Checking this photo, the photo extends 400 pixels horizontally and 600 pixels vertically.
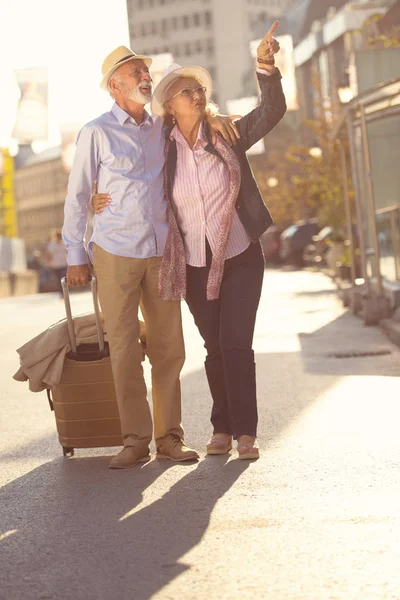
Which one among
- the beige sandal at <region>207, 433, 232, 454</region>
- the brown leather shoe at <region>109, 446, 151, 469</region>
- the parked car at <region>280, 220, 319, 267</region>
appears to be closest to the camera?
the brown leather shoe at <region>109, 446, 151, 469</region>

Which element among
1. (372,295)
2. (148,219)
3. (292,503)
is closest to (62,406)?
Result: (148,219)

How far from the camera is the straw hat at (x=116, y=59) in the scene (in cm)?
737

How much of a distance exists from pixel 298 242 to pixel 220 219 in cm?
4425

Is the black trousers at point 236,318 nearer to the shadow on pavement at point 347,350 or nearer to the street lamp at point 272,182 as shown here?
the shadow on pavement at point 347,350

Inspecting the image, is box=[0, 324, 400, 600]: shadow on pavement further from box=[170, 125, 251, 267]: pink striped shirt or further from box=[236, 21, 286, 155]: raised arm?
box=[236, 21, 286, 155]: raised arm

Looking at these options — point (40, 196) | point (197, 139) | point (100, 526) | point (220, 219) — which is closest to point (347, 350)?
point (220, 219)

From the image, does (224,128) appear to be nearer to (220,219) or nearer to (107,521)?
(220,219)

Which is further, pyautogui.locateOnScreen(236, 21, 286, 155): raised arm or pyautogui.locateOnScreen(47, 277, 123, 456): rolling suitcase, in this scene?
pyautogui.locateOnScreen(47, 277, 123, 456): rolling suitcase

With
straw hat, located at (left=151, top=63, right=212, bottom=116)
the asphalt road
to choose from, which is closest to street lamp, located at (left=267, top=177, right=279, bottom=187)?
the asphalt road

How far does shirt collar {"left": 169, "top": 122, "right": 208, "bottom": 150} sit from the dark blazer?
0.08 ft

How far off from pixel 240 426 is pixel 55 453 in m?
1.29

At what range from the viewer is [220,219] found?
7371 millimetres

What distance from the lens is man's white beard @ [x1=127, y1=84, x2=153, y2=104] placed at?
733 centimetres

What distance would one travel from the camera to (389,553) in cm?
506
